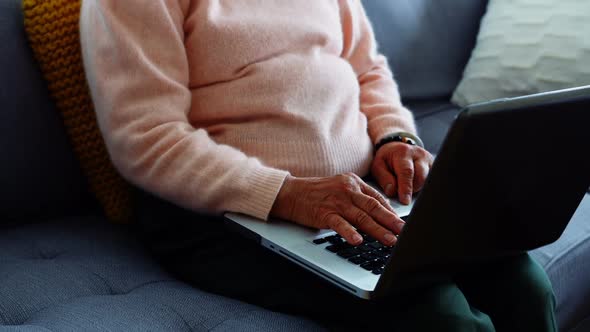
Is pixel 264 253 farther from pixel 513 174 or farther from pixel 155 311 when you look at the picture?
pixel 513 174

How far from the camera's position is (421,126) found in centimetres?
169

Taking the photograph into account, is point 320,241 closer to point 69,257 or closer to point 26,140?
point 69,257

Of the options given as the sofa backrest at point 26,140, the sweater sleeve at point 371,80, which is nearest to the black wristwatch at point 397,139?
the sweater sleeve at point 371,80

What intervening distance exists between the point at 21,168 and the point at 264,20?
463mm

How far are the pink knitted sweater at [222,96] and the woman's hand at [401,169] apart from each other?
1.2 inches

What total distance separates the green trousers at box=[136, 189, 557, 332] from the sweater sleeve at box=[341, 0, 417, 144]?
388 millimetres

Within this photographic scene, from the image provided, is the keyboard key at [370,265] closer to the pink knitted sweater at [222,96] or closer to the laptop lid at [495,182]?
the laptop lid at [495,182]

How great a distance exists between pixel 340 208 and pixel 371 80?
0.54 metres

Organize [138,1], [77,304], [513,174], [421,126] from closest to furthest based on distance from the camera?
[513,174] → [77,304] → [138,1] → [421,126]

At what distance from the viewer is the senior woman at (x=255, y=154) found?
2.82ft

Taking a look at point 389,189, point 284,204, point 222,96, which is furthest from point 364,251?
point 222,96

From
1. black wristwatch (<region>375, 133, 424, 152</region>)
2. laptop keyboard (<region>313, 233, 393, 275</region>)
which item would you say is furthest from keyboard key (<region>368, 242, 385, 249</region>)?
black wristwatch (<region>375, 133, 424, 152</region>)

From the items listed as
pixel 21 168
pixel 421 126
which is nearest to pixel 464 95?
pixel 421 126

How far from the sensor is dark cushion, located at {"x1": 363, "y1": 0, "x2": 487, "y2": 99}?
68.4 inches
